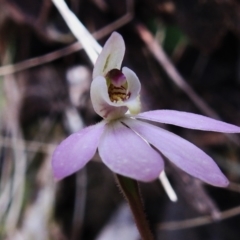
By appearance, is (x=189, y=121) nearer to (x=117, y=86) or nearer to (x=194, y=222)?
(x=117, y=86)

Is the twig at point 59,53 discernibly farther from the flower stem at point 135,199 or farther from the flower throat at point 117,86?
the flower stem at point 135,199

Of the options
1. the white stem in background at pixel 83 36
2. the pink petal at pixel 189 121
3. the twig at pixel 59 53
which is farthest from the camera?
the twig at pixel 59 53

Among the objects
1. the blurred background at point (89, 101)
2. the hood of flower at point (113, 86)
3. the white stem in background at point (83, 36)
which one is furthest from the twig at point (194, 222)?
the hood of flower at point (113, 86)

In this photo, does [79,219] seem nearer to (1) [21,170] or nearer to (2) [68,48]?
(1) [21,170]

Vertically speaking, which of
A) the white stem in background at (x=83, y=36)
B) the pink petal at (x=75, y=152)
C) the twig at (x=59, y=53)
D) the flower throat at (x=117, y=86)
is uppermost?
the twig at (x=59, y=53)

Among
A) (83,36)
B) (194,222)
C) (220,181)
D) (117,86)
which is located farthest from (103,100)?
(194,222)

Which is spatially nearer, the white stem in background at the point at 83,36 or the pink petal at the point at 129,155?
the pink petal at the point at 129,155

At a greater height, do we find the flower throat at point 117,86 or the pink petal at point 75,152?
the flower throat at point 117,86
